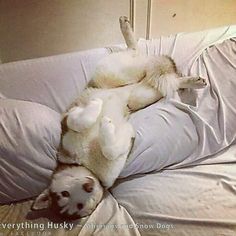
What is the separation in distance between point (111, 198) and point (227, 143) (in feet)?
1.54

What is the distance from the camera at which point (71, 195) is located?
3.91 feet

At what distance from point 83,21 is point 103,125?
3.18 feet

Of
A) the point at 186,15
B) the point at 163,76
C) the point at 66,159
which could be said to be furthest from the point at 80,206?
the point at 186,15

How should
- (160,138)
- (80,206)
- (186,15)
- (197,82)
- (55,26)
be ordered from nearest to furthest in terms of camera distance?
(80,206) < (160,138) < (197,82) < (55,26) < (186,15)

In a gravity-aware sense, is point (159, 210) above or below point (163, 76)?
below

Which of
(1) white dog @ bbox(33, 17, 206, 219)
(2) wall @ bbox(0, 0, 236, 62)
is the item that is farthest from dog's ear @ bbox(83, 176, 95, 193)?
(2) wall @ bbox(0, 0, 236, 62)

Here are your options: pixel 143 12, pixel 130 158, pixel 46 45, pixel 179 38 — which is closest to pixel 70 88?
pixel 130 158

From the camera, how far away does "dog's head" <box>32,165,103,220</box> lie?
3.89ft

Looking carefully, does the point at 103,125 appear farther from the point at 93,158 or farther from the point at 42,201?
the point at 42,201

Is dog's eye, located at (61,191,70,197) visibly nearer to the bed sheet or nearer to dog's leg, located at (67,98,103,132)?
the bed sheet

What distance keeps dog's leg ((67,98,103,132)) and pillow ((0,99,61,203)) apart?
5 centimetres

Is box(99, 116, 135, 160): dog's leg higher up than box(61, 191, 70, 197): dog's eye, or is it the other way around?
box(99, 116, 135, 160): dog's leg

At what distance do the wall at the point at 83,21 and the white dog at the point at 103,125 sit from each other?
610mm

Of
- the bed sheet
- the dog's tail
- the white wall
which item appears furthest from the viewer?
Result: the white wall
